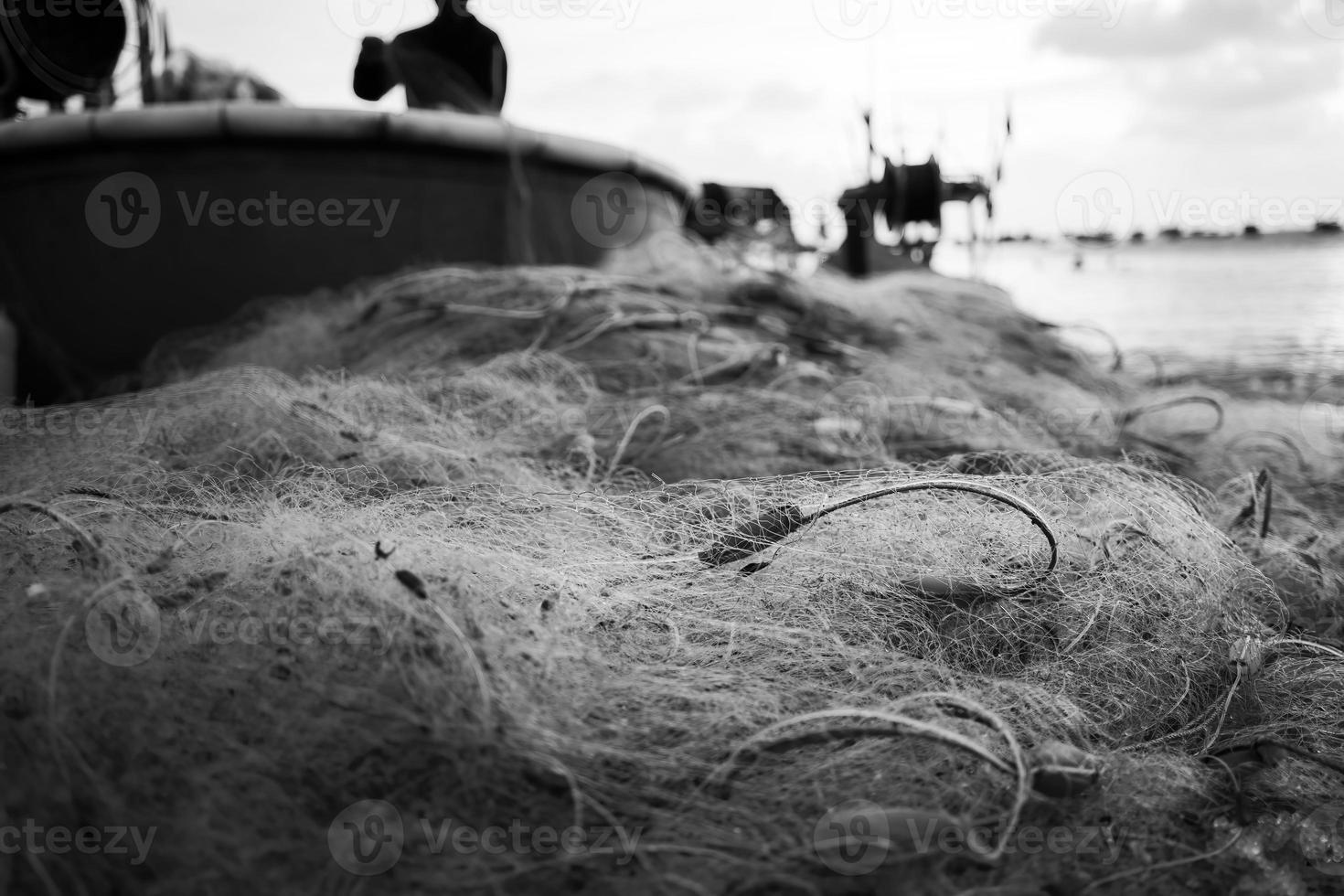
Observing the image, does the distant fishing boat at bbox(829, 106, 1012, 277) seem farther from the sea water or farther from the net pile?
the net pile

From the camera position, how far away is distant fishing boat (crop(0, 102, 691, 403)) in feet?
14.1

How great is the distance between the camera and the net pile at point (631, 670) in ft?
3.72

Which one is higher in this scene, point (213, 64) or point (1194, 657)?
point (213, 64)

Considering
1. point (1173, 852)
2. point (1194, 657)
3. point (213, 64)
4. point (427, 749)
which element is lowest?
point (1173, 852)

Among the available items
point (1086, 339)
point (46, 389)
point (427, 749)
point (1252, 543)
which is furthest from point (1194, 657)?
point (1086, 339)

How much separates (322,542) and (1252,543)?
78.0 inches

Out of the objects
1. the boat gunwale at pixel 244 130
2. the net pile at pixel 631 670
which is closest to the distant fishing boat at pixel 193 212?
the boat gunwale at pixel 244 130

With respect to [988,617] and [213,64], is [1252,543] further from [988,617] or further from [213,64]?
[213,64]

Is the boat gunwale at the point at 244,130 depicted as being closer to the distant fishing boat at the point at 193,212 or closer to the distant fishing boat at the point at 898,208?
the distant fishing boat at the point at 193,212

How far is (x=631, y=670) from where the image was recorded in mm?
1381

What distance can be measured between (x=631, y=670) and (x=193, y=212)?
12.9 feet

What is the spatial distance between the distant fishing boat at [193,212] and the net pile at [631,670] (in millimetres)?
2148

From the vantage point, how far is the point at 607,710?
4.24ft

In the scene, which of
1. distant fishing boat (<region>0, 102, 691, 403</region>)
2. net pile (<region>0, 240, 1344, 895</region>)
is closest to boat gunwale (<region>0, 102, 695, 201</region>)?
distant fishing boat (<region>0, 102, 691, 403</region>)
